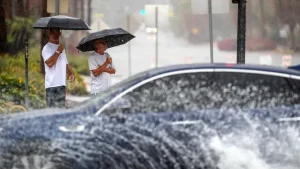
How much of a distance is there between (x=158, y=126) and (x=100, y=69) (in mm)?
4607

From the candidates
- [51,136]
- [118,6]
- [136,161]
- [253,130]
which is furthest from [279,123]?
[118,6]

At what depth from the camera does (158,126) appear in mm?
8625

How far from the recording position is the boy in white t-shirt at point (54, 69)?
42.9 feet

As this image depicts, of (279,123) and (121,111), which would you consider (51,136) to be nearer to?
(121,111)

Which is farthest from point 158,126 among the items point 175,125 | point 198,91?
point 198,91

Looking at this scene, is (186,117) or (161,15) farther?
(161,15)

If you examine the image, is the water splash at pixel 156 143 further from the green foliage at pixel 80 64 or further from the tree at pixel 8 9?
the green foliage at pixel 80 64

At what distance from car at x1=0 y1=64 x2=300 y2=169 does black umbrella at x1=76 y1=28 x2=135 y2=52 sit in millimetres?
4761

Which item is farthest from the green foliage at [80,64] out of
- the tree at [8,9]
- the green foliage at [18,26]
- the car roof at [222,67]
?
the car roof at [222,67]

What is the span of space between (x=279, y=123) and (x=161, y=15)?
31.1 metres

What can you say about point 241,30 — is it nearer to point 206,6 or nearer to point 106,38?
point 106,38

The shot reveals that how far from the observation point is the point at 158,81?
28.7 ft

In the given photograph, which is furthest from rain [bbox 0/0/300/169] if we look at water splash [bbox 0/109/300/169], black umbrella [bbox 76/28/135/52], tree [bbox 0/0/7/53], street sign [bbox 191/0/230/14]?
tree [bbox 0/0/7/53]

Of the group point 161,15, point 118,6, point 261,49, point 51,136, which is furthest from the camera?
point 118,6
